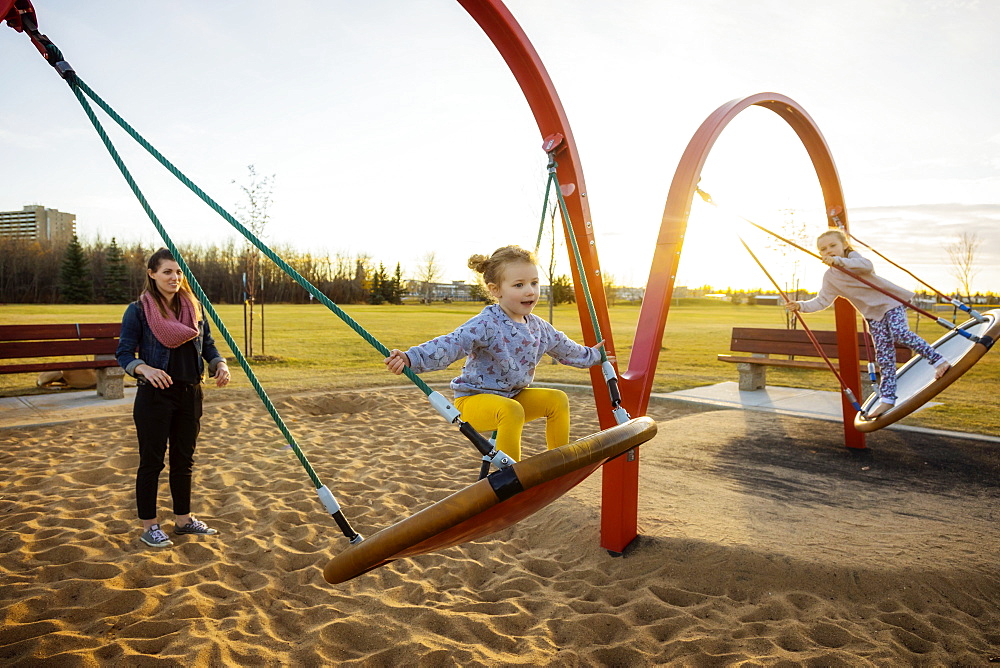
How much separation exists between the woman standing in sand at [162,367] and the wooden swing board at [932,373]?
4.72 meters

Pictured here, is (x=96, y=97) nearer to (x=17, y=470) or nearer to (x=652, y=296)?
(x=652, y=296)

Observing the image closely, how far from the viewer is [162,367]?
368 centimetres

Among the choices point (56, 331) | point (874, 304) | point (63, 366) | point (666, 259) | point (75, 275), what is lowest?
point (63, 366)

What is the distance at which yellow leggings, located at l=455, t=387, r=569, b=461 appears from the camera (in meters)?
2.64

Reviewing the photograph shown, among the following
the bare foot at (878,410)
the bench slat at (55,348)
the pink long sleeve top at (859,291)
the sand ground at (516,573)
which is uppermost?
the pink long sleeve top at (859,291)

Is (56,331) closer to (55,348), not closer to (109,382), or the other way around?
(55,348)

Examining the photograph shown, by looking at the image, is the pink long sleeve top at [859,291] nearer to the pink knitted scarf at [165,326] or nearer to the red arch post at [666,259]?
the red arch post at [666,259]

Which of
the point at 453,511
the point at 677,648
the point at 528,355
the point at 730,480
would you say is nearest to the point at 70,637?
the point at 453,511

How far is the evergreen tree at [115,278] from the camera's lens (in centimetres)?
3102

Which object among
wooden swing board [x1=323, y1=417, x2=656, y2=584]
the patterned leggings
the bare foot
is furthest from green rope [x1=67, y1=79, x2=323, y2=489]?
the patterned leggings

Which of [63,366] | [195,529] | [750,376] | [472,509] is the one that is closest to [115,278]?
[63,366]

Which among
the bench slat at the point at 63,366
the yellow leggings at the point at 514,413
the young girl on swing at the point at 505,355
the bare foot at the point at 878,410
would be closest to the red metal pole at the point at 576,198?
the young girl on swing at the point at 505,355

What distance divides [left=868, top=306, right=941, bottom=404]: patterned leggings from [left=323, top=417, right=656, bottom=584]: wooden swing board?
13.1ft

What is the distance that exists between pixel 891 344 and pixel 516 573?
4.01 metres
